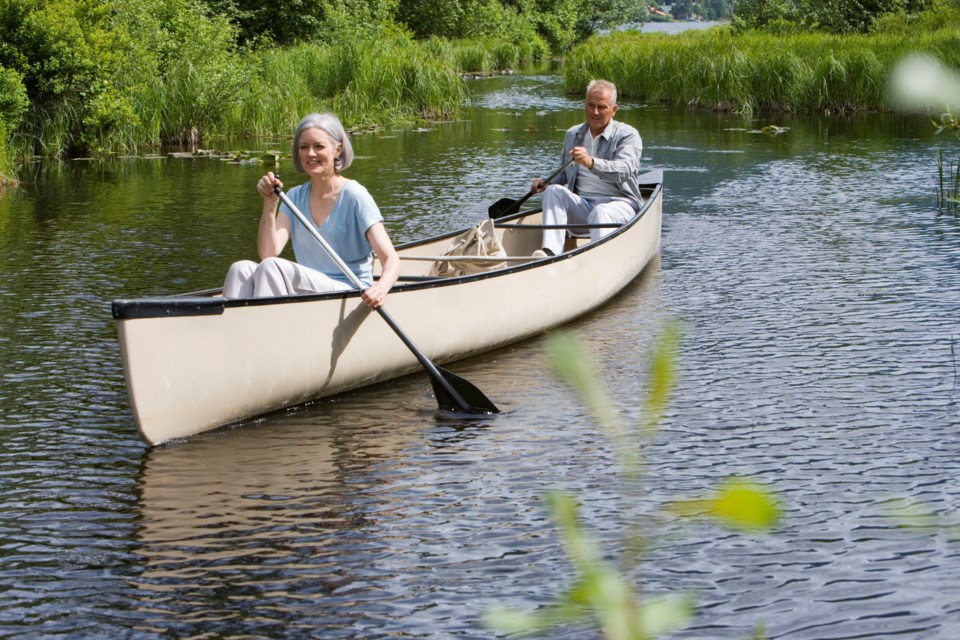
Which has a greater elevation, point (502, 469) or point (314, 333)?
point (314, 333)

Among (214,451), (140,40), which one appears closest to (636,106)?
(140,40)

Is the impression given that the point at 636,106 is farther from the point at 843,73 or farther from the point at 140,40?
the point at 140,40

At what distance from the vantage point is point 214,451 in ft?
17.7

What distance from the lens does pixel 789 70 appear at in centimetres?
2167

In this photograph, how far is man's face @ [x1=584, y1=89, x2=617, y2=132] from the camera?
27.1ft

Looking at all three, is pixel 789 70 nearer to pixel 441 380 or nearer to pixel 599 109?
pixel 599 109

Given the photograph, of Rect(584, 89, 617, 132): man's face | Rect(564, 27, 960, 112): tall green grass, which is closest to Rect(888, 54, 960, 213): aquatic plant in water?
Rect(584, 89, 617, 132): man's face

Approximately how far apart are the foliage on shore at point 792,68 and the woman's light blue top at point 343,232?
15451 millimetres

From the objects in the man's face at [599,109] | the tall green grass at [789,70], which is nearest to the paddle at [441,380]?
the man's face at [599,109]

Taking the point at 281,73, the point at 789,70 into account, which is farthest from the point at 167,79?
the point at 789,70

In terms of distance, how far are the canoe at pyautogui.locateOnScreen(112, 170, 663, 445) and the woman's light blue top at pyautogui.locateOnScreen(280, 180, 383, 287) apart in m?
0.27

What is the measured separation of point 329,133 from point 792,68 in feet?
56.5

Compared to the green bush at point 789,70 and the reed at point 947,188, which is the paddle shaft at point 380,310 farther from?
the green bush at point 789,70

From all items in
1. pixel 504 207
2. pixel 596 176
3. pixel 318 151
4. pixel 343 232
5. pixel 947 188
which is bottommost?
pixel 947 188
